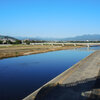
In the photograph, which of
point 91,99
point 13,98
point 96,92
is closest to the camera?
point 91,99

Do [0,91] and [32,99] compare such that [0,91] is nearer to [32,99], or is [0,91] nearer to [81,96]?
[32,99]

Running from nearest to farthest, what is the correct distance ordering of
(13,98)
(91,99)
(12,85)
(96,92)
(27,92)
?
1. (91,99)
2. (96,92)
3. (13,98)
4. (27,92)
5. (12,85)

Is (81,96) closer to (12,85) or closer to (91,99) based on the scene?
(91,99)

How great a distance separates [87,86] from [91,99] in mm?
3400

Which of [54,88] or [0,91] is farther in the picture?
[0,91]

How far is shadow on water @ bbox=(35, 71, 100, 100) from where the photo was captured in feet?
38.2

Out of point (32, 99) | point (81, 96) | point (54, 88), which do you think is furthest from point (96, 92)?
point (32, 99)

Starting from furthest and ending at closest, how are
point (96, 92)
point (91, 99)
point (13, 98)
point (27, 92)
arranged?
point (27, 92)
point (13, 98)
point (96, 92)
point (91, 99)

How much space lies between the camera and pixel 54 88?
14.1 metres

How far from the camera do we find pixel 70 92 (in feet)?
41.9

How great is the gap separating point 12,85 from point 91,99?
10.1 m

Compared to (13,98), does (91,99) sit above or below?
above

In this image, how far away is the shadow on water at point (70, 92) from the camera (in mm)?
11641

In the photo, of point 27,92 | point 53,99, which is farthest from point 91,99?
point 27,92
